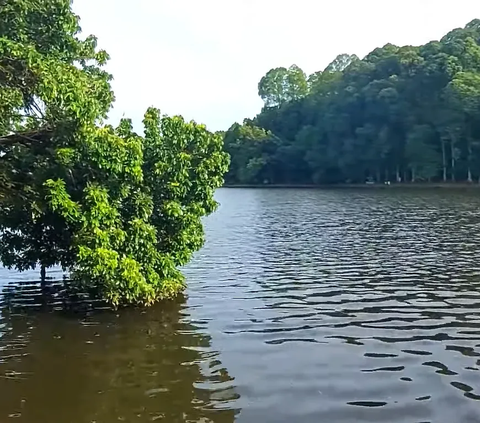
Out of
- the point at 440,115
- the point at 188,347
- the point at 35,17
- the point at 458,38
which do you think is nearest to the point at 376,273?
the point at 188,347

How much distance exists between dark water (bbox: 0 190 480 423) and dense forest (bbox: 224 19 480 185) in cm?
6654

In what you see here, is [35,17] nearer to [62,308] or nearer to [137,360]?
[62,308]

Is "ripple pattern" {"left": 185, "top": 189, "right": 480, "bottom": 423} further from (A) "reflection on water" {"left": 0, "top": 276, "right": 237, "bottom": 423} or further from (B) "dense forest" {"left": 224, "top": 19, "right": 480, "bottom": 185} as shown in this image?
(B) "dense forest" {"left": 224, "top": 19, "right": 480, "bottom": 185}

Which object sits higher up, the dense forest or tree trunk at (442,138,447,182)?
the dense forest

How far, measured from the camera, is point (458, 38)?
97.5 metres

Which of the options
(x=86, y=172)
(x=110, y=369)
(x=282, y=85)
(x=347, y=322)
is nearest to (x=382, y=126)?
(x=282, y=85)

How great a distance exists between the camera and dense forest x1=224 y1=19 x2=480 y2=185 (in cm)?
8819

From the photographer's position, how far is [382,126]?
101562mm

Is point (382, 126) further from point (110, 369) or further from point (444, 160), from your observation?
point (110, 369)

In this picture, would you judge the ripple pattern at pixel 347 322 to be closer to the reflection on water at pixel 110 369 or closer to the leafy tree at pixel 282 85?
the reflection on water at pixel 110 369

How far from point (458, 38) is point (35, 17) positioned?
9253 cm

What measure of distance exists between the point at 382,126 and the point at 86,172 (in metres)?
89.9

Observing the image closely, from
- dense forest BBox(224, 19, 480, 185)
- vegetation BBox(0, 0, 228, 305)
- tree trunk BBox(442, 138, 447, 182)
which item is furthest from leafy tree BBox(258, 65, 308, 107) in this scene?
vegetation BBox(0, 0, 228, 305)

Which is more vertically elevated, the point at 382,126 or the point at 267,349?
the point at 382,126
